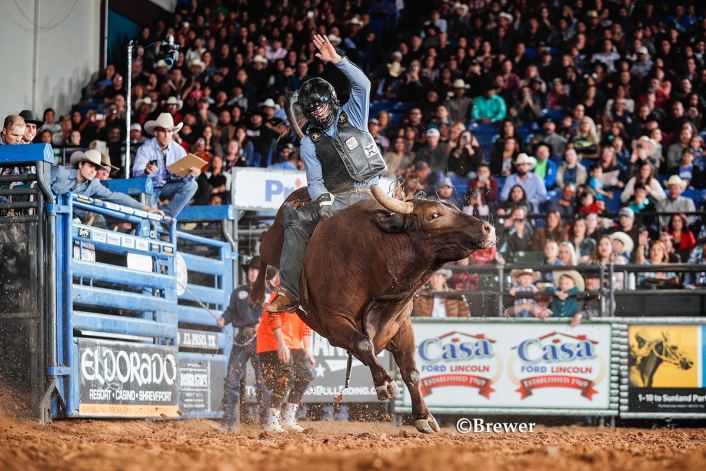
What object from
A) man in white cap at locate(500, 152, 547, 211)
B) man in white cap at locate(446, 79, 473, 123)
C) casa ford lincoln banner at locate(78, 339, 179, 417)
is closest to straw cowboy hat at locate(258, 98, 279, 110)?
man in white cap at locate(446, 79, 473, 123)

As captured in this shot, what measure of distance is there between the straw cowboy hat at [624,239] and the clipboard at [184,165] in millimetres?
5359

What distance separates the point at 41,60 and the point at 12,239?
1080cm

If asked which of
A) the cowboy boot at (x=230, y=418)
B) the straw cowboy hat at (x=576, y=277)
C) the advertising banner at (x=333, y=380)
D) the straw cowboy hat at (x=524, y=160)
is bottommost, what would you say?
the cowboy boot at (x=230, y=418)

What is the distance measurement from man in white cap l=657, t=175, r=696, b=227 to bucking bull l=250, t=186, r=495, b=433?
734 centimetres

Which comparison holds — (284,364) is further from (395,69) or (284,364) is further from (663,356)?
(395,69)

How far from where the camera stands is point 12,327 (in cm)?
841

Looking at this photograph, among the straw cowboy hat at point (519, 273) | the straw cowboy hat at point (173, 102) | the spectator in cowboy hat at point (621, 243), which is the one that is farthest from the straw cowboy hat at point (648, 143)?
the straw cowboy hat at point (173, 102)

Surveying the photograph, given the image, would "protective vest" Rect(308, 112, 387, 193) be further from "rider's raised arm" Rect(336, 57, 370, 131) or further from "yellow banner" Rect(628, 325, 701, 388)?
"yellow banner" Rect(628, 325, 701, 388)

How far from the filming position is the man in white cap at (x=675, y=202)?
1373 cm

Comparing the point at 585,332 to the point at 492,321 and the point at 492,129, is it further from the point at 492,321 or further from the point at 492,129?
the point at 492,129

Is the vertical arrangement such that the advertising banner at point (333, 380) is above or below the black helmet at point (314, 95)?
below

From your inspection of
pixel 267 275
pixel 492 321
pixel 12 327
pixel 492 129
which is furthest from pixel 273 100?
pixel 12 327

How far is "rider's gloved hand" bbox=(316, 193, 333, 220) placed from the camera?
24.4 ft

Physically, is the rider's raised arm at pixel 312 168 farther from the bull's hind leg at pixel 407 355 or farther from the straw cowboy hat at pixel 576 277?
the straw cowboy hat at pixel 576 277
